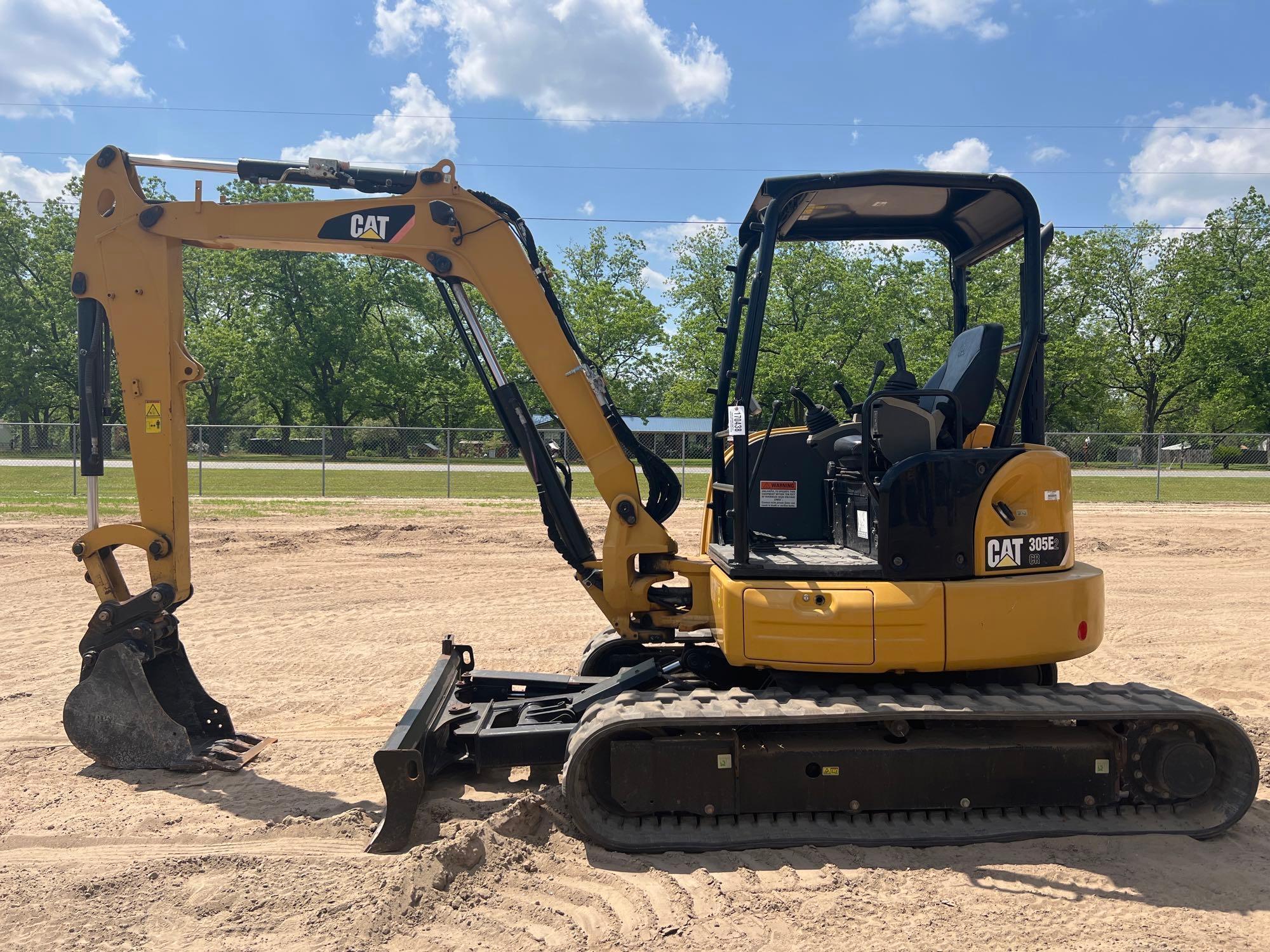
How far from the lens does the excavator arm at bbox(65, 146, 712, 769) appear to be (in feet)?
16.0

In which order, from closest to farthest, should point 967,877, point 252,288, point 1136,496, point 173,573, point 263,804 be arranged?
point 967,877 → point 263,804 → point 173,573 → point 1136,496 → point 252,288

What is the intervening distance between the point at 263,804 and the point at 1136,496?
79.7 ft

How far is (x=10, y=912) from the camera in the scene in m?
3.43


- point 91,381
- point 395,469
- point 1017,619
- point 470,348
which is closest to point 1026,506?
point 1017,619

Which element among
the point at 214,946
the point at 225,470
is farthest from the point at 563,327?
the point at 225,470

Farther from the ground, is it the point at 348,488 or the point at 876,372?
the point at 876,372

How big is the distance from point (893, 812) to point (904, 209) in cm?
331

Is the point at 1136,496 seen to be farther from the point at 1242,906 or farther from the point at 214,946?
the point at 214,946

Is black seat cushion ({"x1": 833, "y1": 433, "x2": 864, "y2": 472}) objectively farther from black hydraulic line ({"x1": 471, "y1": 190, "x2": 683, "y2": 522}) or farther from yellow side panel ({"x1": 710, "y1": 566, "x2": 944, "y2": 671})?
black hydraulic line ({"x1": 471, "y1": 190, "x2": 683, "y2": 522})

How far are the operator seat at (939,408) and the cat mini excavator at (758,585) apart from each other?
1cm

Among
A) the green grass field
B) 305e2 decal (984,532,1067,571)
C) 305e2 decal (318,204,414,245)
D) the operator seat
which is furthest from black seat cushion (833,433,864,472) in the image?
the green grass field

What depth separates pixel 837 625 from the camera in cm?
402

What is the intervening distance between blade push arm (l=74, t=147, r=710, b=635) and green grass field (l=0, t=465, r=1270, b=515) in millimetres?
12496

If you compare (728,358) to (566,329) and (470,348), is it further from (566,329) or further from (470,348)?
(470,348)
